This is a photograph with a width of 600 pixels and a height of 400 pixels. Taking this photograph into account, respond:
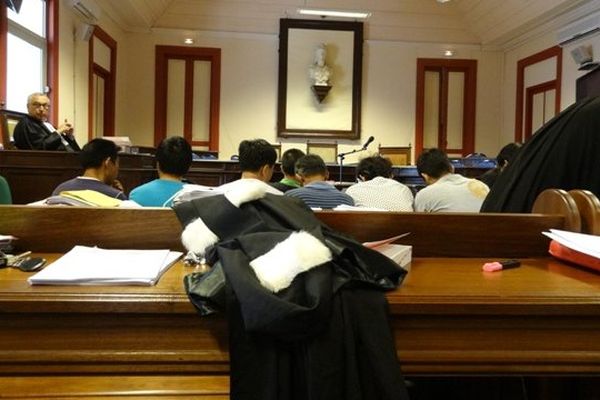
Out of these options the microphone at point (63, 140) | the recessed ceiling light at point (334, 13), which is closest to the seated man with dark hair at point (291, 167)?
the microphone at point (63, 140)

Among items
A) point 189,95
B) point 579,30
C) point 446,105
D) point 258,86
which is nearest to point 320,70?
point 258,86

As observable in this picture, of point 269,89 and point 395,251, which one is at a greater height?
point 269,89

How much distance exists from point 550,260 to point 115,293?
0.89 metres

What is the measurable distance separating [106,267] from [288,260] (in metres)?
0.34

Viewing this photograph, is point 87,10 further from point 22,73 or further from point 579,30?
point 579,30

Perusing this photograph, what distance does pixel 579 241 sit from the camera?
106 cm

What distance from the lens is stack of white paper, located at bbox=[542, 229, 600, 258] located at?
1.02 m

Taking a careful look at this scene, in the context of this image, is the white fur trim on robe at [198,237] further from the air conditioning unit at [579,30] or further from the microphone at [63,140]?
the air conditioning unit at [579,30]

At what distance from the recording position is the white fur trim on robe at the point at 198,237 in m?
1.00

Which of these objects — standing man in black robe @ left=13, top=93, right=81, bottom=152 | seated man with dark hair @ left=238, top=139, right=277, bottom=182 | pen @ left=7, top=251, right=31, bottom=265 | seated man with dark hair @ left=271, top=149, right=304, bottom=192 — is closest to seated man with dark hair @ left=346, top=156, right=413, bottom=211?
seated man with dark hair @ left=238, top=139, right=277, bottom=182

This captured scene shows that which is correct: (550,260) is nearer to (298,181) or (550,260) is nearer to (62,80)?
(298,181)

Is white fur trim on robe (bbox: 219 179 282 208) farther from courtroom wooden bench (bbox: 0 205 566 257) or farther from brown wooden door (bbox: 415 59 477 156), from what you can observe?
brown wooden door (bbox: 415 59 477 156)

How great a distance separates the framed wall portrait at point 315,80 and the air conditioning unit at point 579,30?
8.98ft

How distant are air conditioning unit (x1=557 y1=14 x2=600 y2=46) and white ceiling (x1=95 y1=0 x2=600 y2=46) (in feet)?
1.55
